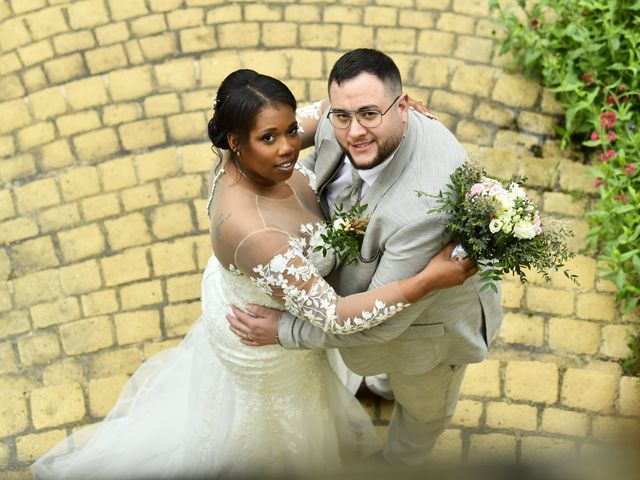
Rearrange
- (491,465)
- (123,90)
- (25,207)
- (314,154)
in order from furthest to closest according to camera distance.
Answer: (123,90) → (25,207) → (314,154) → (491,465)

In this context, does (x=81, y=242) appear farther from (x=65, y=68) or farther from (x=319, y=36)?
(x=319, y=36)

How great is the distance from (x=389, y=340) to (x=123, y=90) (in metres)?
3.48

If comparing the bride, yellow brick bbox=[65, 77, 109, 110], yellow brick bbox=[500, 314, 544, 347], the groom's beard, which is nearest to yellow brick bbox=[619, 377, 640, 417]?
yellow brick bbox=[500, 314, 544, 347]

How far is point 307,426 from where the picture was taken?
4086 millimetres

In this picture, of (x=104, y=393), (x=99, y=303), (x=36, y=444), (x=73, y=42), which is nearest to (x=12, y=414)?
(x=36, y=444)

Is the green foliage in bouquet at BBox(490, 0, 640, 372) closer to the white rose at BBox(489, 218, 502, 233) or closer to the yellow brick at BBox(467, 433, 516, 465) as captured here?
the yellow brick at BBox(467, 433, 516, 465)

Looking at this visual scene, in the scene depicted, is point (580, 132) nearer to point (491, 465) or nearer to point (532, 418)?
point (532, 418)

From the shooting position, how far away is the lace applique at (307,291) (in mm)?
3074

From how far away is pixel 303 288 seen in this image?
122 inches

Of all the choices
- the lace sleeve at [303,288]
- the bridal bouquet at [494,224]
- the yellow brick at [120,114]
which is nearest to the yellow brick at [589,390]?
the bridal bouquet at [494,224]

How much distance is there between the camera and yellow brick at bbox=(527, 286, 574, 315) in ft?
16.4

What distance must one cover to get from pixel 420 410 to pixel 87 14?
410 cm

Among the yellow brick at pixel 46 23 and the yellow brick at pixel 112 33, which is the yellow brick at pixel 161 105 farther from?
the yellow brick at pixel 46 23

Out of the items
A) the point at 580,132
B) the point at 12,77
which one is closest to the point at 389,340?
the point at 580,132
